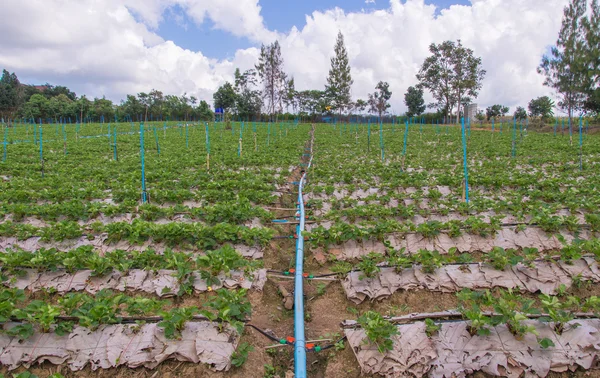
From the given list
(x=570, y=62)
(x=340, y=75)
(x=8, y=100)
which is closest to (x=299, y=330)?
(x=570, y=62)

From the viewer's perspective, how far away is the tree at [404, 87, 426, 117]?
65875 mm

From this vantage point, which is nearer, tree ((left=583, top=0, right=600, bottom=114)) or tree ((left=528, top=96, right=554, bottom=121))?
tree ((left=583, top=0, right=600, bottom=114))

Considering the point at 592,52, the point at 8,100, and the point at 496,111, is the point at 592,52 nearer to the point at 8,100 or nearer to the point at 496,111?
the point at 496,111

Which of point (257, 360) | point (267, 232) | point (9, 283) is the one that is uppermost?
point (267, 232)

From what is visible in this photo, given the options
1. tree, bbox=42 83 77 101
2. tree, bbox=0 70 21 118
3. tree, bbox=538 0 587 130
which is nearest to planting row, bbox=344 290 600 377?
tree, bbox=538 0 587 130

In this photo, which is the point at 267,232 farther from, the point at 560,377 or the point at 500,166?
the point at 500,166

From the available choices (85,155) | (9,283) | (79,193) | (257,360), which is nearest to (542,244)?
(257,360)

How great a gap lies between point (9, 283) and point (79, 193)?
15.2ft

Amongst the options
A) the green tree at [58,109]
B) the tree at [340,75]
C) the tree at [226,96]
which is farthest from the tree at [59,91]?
the tree at [340,75]

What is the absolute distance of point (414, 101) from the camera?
66000mm

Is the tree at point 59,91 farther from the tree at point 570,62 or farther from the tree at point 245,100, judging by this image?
the tree at point 570,62

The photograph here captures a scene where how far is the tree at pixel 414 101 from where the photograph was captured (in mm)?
65875

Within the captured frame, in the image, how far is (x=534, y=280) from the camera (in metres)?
4.63

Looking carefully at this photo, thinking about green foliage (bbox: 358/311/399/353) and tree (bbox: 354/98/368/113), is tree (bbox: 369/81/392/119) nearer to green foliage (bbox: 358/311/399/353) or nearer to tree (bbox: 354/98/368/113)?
tree (bbox: 354/98/368/113)
